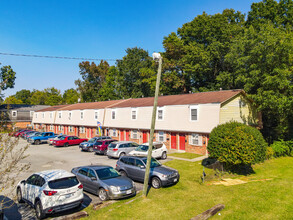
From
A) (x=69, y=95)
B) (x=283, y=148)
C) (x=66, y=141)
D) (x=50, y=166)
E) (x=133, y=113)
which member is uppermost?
(x=69, y=95)

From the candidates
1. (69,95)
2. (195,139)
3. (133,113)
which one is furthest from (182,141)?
(69,95)

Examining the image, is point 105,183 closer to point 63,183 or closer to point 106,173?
point 106,173

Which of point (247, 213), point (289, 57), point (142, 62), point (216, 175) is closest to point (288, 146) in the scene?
point (289, 57)

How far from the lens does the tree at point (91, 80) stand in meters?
72.0

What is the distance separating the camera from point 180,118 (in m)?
26.3

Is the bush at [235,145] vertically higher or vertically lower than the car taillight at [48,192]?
higher

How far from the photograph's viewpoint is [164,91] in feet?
156

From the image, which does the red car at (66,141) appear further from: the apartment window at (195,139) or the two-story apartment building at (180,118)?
the apartment window at (195,139)

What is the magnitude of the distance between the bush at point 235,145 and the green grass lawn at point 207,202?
2007 mm

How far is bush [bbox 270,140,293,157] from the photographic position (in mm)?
23859

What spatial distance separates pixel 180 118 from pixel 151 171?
13.2 m

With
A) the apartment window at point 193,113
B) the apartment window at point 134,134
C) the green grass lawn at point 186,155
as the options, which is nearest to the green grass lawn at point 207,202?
the green grass lawn at point 186,155

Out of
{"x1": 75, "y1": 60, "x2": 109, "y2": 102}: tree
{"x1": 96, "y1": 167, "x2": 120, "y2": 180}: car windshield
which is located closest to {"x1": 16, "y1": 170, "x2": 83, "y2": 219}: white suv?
{"x1": 96, "y1": 167, "x2": 120, "y2": 180}: car windshield

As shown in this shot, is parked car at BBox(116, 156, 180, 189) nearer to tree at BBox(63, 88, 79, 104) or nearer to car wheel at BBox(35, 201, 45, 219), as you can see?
car wheel at BBox(35, 201, 45, 219)
